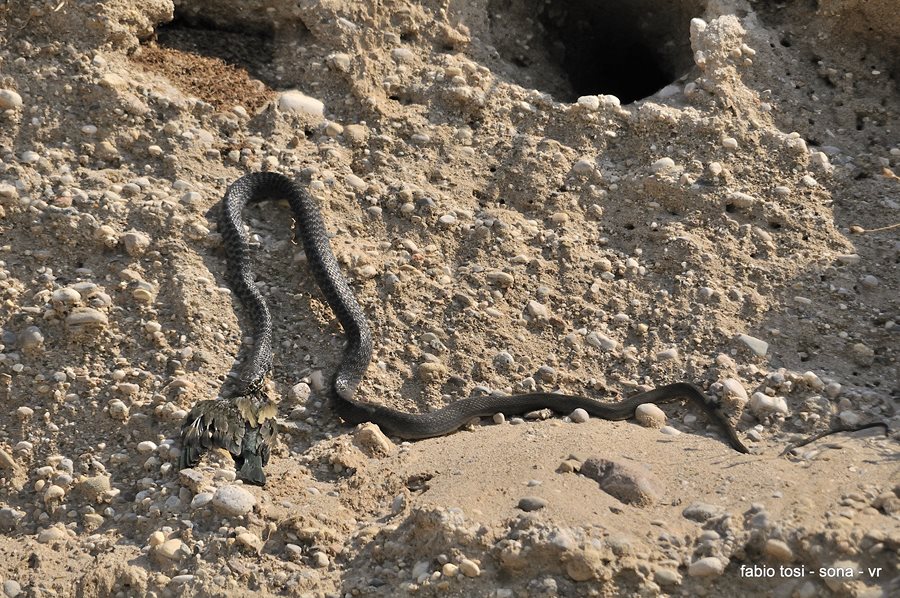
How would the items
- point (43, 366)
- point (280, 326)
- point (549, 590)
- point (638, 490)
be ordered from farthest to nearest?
point (280, 326)
point (43, 366)
point (638, 490)
point (549, 590)

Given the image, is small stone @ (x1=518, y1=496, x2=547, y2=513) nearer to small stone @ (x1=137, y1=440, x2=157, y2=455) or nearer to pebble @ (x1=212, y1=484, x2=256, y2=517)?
pebble @ (x1=212, y1=484, x2=256, y2=517)

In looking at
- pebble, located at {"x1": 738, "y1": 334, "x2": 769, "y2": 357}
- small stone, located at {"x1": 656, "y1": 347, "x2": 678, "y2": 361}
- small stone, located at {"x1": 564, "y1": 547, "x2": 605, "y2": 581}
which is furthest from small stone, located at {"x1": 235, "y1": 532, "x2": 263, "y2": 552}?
pebble, located at {"x1": 738, "y1": 334, "x2": 769, "y2": 357}

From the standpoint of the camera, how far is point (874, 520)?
4.44 m

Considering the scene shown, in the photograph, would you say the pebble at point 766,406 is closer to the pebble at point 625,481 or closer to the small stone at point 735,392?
the small stone at point 735,392

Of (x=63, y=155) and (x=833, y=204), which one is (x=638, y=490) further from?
(x=63, y=155)

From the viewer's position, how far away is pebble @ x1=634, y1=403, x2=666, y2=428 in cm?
582

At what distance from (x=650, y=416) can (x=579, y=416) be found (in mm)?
419

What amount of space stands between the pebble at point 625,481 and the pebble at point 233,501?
170 centimetres

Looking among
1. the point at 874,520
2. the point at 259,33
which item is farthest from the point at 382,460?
the point at 259,33

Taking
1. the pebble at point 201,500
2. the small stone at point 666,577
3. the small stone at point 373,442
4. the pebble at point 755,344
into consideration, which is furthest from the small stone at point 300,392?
the pebble at point 755,344

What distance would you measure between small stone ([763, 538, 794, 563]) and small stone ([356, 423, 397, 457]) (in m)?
2.15

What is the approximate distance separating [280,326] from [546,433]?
1858 millimetres

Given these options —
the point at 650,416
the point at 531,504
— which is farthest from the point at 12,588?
the point at 650,416

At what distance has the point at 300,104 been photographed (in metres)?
7.23
